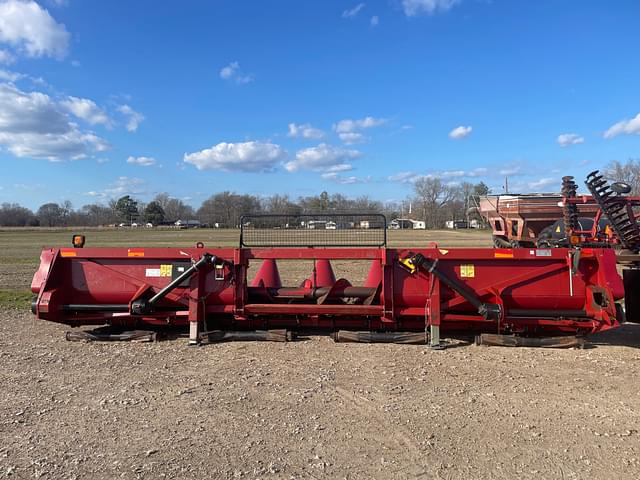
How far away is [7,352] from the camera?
5.32 m

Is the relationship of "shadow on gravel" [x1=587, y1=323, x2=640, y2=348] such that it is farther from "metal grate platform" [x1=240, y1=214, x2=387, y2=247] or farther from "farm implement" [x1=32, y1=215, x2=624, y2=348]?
"metal grate platform" [x1=240, y1=214, x2=387, y2=247]

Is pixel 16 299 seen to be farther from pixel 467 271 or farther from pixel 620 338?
pixel 620 338

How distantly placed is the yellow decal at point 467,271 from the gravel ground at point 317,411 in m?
0.84

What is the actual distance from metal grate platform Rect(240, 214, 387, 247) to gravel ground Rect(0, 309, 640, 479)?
188 cm

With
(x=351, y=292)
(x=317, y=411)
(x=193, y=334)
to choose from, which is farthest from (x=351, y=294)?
(x=317, y=411)

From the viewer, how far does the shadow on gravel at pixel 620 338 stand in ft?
18.4

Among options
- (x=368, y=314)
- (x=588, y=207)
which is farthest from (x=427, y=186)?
(x=368, y=314)

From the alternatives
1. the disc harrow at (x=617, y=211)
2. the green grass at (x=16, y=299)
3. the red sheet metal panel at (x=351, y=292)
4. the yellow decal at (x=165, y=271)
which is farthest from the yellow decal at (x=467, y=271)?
the green grass at (x=16, y=299)

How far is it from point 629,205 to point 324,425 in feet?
29.8

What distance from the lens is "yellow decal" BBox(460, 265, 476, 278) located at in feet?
18.3

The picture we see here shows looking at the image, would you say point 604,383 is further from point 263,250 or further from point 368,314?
point 263,250

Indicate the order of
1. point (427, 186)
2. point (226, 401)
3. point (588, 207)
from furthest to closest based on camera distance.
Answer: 1. point (427, 186)
2. point (588, 207)
3. point (226, 401)

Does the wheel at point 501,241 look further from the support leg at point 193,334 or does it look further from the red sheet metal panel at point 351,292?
the support leg at point 193,334

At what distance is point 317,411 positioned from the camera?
3691 mm
